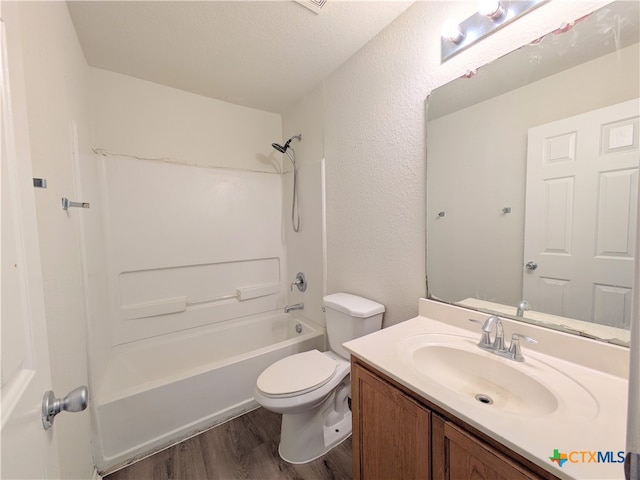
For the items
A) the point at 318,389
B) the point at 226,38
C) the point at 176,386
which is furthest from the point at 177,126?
the point at 318,389

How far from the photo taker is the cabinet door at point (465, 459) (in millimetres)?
588

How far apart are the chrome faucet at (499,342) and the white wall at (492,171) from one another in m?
0.17

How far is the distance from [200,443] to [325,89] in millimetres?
2488

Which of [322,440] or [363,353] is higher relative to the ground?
[363,353]

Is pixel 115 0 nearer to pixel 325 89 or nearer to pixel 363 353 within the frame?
pixel 325 89

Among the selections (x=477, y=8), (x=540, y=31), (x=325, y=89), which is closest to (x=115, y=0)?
(x=325, y=89)

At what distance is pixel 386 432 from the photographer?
888 mm

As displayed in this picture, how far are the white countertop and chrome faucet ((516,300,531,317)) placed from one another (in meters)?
0.04

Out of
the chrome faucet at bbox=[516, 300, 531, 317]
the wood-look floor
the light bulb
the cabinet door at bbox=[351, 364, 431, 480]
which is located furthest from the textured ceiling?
the wood-look floor

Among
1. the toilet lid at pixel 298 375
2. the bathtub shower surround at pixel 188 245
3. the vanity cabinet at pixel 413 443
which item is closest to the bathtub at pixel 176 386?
the bathtub shower surround at pixel 188 245

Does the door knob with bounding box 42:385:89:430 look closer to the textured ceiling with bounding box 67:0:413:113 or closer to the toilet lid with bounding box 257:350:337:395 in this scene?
the toilet lid with bounding box 257:350:337:395

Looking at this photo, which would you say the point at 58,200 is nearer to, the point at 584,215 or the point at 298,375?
the point at 298,375

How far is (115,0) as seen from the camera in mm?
1243

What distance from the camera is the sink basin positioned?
0.73 metres
